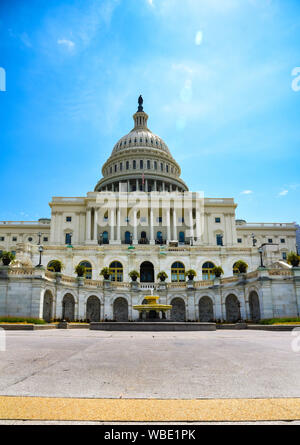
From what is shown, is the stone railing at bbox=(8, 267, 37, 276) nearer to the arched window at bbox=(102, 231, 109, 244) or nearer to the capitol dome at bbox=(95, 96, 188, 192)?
the arched window at bbox=(102, 231, 109, 244)

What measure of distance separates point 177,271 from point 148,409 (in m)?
62.9

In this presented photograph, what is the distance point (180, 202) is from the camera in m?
100

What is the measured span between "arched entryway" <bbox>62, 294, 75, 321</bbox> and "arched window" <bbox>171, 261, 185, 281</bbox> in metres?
26.3

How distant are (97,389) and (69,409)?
159 centimetres

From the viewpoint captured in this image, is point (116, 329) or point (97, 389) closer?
point (97, 389)

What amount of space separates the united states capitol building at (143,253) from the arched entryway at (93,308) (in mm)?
143

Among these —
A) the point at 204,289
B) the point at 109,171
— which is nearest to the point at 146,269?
the point at 204,289

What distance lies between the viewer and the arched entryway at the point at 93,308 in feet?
158

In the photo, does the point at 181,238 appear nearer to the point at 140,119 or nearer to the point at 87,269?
the point at 87,269

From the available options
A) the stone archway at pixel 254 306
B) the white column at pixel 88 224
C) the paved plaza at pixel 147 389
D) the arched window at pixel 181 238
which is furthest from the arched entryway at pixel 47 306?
the arched window at pixel 181 238

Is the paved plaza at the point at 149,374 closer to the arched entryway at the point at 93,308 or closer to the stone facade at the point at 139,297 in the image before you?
the stone facade at the point at 139,297

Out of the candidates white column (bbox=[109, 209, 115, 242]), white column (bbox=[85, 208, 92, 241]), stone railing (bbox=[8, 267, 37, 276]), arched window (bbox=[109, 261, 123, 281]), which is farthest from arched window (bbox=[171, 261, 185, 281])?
stone railing (bbox=[8, 267, 37, 276])
